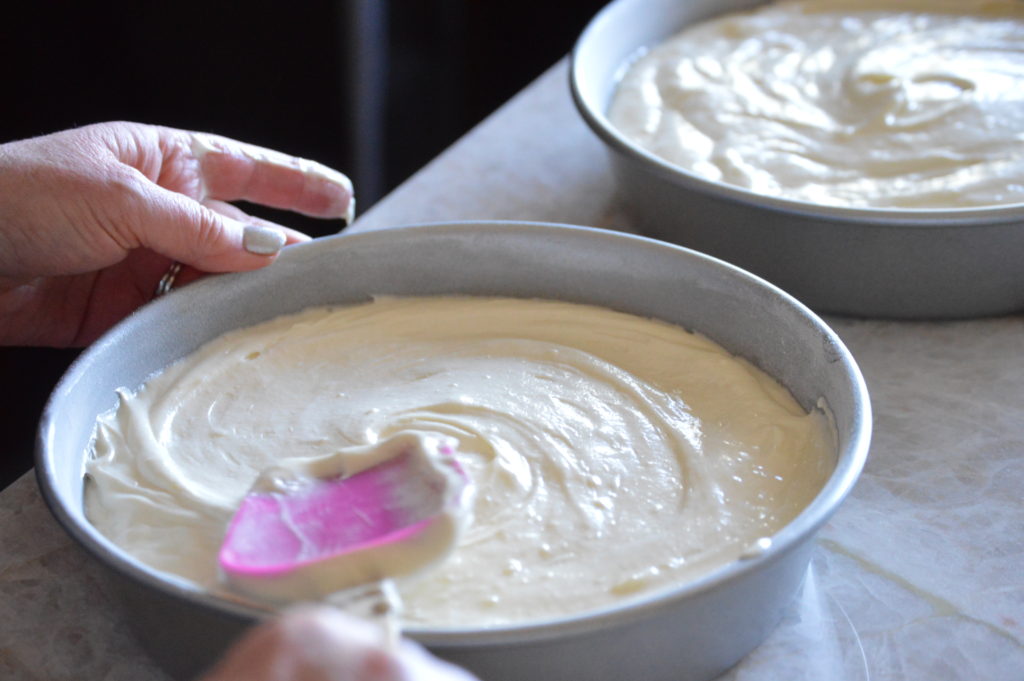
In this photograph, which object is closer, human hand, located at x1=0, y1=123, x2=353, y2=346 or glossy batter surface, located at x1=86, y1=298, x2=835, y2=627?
glossy batter surface, located at x1=86, y1=298, x2=835, y2=627

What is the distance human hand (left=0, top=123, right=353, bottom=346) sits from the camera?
3.22 ft

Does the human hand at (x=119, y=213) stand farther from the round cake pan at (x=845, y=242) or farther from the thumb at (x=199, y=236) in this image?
the round cake pan at (x=845, y=242)

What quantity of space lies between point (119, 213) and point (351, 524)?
0.44 metres

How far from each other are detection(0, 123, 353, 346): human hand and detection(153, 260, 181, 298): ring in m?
0.02

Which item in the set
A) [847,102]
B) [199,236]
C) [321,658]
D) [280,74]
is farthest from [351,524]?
[280,74]

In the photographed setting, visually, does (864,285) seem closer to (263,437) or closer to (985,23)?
(263,437)

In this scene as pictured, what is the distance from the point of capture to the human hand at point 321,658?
0.53m

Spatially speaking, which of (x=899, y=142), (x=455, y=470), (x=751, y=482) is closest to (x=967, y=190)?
(x=899, y=142)

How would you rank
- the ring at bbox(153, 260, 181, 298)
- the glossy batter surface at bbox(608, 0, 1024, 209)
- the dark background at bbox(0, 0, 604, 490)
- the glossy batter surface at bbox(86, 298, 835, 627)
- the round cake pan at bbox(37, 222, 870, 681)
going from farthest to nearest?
1. the dark background at bbox(0, 0, 604, 490)
2. the glossy batter surface at bbox(608, 0, 1024, 209)
3. the ring at bbox(153, 260, 181, 298)
4. the glossy batter surface at bbox(86, 298, 835, 627)
5. the round cake pan at bbox(37, 222, 870, 681)

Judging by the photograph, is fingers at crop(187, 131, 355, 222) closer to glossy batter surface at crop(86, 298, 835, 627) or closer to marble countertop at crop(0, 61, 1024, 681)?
glossy batter surface at crop(86, 298, 835, 627)

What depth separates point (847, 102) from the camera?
1501mm

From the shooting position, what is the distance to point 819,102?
4.96 ft

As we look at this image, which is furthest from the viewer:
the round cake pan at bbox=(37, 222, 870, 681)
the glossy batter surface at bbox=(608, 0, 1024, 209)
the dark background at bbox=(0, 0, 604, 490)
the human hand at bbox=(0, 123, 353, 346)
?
the dark background at bbox=(0, 0, 604, 490)

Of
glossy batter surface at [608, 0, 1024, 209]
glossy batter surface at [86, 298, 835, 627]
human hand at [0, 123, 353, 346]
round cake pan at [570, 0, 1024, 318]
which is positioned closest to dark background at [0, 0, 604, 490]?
human hand at [0, 123, 353, 346]
